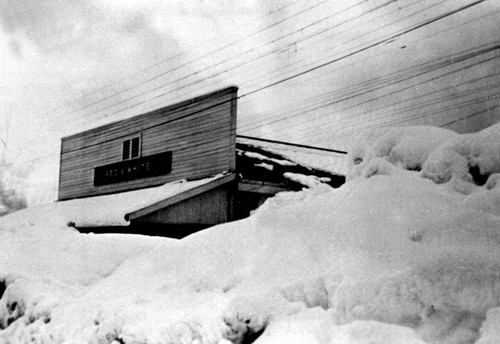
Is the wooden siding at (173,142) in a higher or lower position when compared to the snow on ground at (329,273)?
higher

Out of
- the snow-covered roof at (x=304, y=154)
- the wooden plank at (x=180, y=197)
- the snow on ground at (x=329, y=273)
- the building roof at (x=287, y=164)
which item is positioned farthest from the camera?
the snow-covered roof at (x=304, y=154)

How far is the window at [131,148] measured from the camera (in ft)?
59.1

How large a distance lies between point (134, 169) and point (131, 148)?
106cm

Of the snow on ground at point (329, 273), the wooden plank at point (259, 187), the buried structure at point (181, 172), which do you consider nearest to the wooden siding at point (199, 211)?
the buried structure at point (181, 172)

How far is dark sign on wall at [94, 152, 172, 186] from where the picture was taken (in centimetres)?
1677

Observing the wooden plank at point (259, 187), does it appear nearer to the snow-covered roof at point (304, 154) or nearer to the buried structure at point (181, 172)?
the buried structure at point (181, 172)

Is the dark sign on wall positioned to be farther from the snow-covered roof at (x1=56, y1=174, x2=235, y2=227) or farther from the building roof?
the building roof

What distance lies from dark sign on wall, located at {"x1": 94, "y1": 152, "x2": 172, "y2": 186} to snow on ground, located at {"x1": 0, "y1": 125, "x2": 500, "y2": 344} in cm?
1063

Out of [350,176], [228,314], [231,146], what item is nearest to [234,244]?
[228,314]

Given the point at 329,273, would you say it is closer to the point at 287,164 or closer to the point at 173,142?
the point at 287,164

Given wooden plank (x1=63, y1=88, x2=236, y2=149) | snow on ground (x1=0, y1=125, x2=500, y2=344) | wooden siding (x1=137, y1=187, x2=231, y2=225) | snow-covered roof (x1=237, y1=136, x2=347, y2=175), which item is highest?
wooden plank (x1=63, y1=88, x2=236, y2=149)

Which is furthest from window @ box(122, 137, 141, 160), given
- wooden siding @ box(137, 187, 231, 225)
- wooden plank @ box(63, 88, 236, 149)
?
wooden siding @ box(137, 187, 231, 225)

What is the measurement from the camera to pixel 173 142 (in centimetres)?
1669

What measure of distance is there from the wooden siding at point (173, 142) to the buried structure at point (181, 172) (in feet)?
0.11
